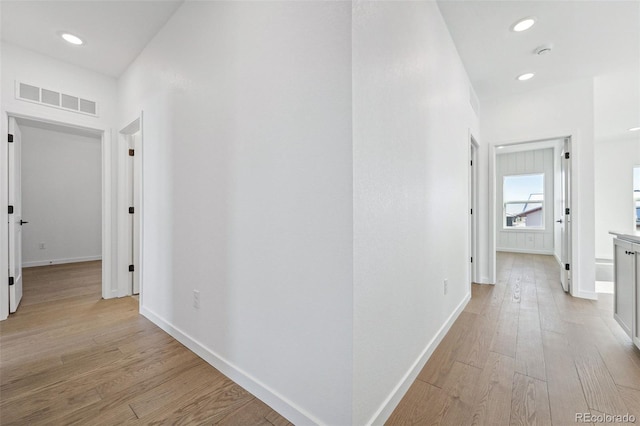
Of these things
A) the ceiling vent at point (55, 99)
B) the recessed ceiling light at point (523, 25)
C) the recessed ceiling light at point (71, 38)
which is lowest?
the ceiling vent at point (55, 99)

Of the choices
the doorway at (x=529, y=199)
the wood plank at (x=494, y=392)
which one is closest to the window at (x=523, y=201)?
the doorway at (x=529, y=199)

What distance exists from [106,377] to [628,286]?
3722mm

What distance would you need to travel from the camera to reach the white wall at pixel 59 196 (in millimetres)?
5133

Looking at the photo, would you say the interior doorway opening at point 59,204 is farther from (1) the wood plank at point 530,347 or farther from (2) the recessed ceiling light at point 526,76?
(2) the recessed ceiling light at point 526,76

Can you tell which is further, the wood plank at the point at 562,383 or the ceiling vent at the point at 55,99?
the ceiling vent at the point at 55,99

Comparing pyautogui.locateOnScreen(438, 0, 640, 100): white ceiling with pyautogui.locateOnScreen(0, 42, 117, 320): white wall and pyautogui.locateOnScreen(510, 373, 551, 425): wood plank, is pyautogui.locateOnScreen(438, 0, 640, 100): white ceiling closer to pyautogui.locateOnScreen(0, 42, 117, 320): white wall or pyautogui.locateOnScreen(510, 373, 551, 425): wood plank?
pyautogui.locateOnScreen(510, 373, 551, 425): wood plank

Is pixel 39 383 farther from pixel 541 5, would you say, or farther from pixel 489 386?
pixel 541 5

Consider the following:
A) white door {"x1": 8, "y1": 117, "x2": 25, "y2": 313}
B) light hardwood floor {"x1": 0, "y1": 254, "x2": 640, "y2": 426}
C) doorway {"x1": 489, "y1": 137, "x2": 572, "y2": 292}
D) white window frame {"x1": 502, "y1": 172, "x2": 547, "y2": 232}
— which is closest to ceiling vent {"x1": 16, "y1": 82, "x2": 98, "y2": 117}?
white door {"x1": 8, "y1": 117, "x2": 25, "y2": 313}

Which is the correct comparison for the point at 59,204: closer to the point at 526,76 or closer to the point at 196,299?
the point at 196,299

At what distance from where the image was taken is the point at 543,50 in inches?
107

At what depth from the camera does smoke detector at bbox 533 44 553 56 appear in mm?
2654

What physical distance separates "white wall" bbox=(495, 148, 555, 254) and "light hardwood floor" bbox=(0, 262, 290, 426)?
7427 millimetres

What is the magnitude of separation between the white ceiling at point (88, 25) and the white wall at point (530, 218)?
25.3 feet

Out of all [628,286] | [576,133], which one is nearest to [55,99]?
[628,286]
